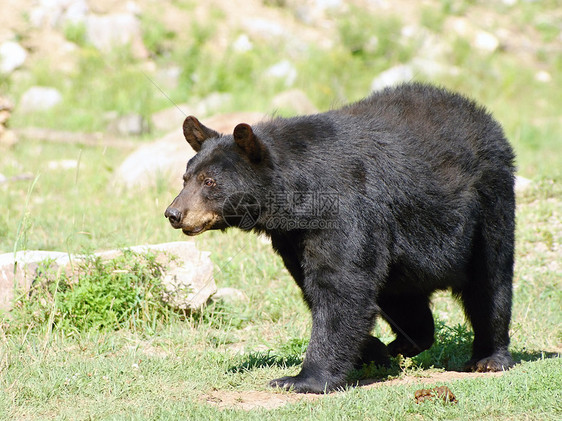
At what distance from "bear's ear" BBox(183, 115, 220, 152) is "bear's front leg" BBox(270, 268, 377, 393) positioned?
4.10 feet

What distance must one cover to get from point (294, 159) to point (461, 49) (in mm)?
14458

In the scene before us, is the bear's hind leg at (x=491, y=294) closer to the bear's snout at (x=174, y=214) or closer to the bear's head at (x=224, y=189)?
the bear's head at (x=224, y=189)

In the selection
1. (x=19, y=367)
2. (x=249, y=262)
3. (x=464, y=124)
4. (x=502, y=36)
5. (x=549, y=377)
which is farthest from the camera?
(x=502, y=36)

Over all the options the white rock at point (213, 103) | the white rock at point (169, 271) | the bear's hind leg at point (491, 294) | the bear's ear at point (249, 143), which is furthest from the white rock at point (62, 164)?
the bear's hind leg at point (491, 294)

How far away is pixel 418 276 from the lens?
Result: 536 centimetres

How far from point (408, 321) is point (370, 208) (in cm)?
136

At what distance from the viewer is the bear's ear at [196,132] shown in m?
5.11

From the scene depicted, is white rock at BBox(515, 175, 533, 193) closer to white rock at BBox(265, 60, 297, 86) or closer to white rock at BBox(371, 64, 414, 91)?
white rock at BBox(371, 64, 414, 91)

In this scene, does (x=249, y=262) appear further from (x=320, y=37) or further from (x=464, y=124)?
(x=320, y=37)

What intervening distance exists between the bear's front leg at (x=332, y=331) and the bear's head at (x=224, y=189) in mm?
692

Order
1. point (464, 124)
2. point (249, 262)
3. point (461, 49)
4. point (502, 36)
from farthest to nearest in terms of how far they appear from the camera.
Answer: point (502, 36)
point (461, 49)
point (249, 262)
point (464, 124)

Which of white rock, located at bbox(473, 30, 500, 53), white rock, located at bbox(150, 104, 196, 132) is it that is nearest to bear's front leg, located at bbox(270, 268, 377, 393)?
white rock, located at bbox(150, 104, 196, 132)

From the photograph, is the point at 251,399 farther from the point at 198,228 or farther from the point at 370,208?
the point at 370,208

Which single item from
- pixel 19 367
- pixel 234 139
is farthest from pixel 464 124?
pixel 19 367
